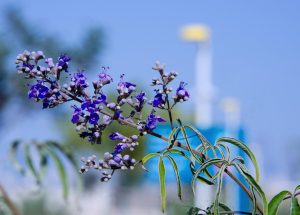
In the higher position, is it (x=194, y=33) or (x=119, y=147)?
(x=194, y=33)

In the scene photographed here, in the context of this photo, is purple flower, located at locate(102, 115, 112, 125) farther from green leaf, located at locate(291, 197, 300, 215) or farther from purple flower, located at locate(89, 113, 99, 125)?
green leaf, located at locate(291, 197, 300, 215)

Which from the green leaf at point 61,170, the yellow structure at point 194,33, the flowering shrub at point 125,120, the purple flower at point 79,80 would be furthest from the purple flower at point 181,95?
the yellow structure at point 194,33

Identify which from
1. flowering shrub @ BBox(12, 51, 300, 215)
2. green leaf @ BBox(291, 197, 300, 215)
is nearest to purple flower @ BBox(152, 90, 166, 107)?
flowering shrub @ BBox(12, 51, 300, 215)

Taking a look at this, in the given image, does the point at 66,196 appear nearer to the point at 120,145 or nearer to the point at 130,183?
the point at 120,145

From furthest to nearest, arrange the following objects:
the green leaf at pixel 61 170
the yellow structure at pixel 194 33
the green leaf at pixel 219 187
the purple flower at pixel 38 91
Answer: the yellow structure at pixel 194 33
the green leaf at pixel 61 170
the purple flower at pixel 38 91
the green leaf at pixel 219 187

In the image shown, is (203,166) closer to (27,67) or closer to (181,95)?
(181,95)

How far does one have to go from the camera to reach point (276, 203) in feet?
5.78

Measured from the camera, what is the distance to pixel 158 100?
1.69 meters

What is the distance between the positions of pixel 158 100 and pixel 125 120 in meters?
0.07

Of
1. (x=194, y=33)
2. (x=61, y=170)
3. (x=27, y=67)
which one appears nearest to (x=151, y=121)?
(x=27, y=67)

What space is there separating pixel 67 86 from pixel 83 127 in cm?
8

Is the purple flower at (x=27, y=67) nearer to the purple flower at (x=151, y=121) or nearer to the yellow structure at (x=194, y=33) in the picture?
the purple flower at (x=151, y=121)

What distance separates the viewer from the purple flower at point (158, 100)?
1688 mm

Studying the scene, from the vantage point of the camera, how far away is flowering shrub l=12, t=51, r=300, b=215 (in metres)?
1.68
